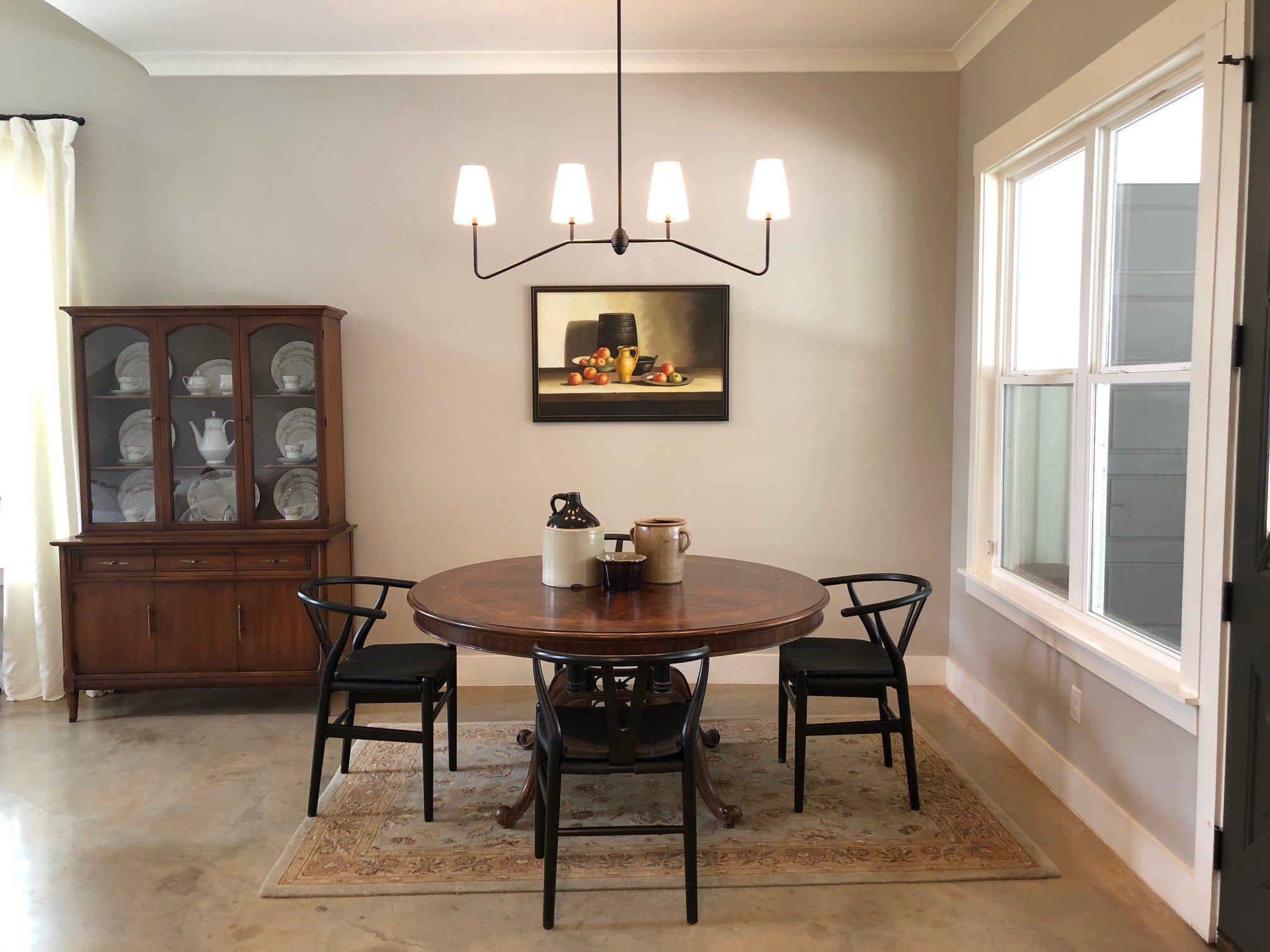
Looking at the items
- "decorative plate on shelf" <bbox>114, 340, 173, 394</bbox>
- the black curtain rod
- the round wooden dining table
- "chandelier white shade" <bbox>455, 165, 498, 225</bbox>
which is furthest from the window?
the black curtain rod

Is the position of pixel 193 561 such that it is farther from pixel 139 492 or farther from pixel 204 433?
pixel 204 433

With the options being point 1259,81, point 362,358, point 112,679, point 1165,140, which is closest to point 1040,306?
point 1165,140

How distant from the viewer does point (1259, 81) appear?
207 centimetres

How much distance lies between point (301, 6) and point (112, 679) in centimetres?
288

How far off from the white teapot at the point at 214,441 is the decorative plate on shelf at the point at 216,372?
0.10 meters

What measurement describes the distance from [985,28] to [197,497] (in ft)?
12.7

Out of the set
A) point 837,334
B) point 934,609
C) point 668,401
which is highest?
point 837,334

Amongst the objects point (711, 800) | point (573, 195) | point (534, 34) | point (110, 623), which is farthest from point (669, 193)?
point (110, 623)

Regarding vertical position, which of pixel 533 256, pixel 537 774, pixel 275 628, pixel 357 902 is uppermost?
pixel 533 256

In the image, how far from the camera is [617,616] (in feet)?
8.25

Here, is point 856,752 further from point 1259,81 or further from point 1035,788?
point 1259,81

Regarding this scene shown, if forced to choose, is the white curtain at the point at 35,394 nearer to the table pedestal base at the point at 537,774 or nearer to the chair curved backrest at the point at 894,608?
the table pedestal base at the point at 537,774

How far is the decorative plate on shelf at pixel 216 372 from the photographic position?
152 inches

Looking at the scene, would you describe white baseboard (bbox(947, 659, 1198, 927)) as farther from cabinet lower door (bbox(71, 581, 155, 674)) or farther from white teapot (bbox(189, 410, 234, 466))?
cabinet lower door (bbox(71, 581, 155, 674))
